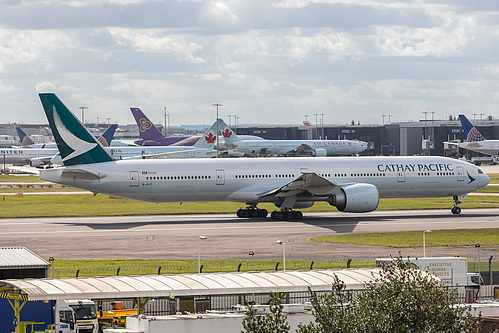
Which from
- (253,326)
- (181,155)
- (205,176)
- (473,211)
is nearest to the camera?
(253,326)

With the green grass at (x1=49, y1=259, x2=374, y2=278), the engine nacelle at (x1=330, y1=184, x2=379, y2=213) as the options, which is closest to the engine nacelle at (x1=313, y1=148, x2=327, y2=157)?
the engine nacelle at (x1=330, y1=184, x2=379, y2=213)

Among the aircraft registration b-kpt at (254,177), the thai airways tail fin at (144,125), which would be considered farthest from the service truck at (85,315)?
the thai airways tail fin at (144,125)

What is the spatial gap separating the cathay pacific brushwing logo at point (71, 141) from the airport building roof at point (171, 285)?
3098cm

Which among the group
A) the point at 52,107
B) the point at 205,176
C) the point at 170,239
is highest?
the point at 52,107

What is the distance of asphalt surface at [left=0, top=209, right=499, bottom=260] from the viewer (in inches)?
1657

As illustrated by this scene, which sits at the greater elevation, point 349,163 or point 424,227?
point 349,163

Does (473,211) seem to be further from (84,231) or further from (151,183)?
(84,231)

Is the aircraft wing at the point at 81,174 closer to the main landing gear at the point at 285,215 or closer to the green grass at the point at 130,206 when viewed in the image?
the green grass at the point at 130,206

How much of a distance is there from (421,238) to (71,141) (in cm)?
2428

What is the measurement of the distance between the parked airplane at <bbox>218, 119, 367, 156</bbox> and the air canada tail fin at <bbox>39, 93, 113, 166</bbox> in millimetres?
104351

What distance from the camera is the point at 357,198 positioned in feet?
181

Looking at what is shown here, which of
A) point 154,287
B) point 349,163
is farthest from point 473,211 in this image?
point 154,287

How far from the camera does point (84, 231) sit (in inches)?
2074

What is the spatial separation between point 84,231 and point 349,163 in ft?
65.7
